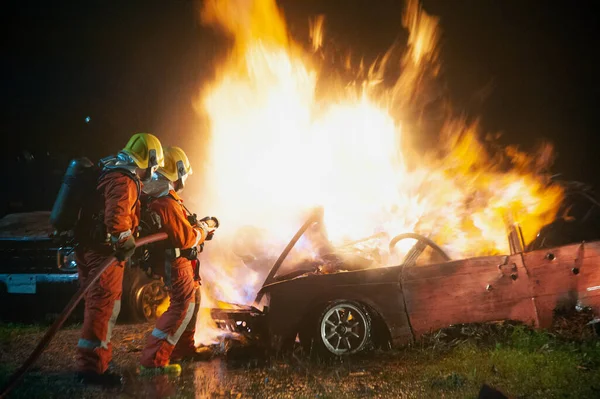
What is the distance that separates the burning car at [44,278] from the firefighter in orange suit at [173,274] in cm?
213

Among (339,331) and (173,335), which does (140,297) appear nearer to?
(173,335)

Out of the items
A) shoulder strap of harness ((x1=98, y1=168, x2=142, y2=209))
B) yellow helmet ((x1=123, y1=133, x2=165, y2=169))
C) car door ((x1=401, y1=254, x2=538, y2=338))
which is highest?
yellow helmet ((x1=123, y1=133, x2=165, y2=169))

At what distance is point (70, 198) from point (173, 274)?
1.37 meters

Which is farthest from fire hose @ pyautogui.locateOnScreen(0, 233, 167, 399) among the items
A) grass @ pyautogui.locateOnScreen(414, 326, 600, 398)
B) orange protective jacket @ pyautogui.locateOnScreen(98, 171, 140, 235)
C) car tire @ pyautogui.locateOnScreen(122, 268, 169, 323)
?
grass @ pyautogui.locateOnScreen(414, 326, 600, 398)

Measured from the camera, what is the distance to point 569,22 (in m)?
13.4

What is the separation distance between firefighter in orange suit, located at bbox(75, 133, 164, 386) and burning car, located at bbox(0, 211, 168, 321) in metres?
2.56

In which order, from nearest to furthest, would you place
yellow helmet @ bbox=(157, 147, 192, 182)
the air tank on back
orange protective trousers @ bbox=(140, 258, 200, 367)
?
the air tank on back → orange protective trousers @ bbox=(140, 258, 200, 367) → yellow helmet @ bbox=(157, 147, 192, 182)

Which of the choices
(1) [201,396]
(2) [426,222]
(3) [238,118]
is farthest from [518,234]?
(3) [238,118]

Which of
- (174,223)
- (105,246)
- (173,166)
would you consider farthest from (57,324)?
(173,166)

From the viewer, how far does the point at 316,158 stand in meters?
8.98

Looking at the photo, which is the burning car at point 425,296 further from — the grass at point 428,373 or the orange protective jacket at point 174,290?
the orange protective jacket at point 174,290

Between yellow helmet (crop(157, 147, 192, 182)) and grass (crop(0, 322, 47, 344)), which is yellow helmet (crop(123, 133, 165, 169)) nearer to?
yellow helmet (crop(157, 147, 192, 182))

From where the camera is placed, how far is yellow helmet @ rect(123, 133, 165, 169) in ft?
15.5

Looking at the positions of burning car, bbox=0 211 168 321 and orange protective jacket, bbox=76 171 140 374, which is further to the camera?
burning car, bbox=0 211 168 321
